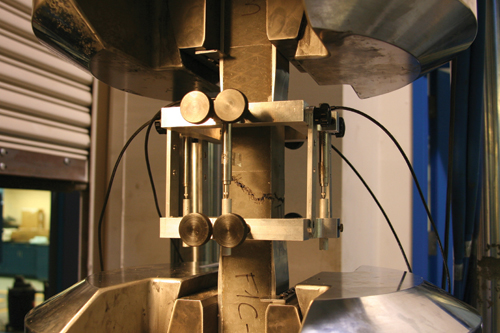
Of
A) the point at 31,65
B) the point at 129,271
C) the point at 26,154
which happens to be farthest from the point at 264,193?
the point at 31,65

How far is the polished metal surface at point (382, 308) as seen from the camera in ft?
2.11

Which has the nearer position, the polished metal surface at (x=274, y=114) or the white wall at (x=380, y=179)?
the polished metal surface at (x=274, y=114)

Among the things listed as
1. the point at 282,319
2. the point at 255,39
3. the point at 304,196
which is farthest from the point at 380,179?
the point at 282,319

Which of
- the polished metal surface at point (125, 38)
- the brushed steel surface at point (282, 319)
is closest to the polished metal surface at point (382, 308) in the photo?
the brushed steel surface at point (282, 319)

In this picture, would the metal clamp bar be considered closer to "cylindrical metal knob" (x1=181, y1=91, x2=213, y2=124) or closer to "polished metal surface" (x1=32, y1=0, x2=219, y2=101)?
"cylindrical metal knob" (x1=181, y1=91, x2=213, y2=124)

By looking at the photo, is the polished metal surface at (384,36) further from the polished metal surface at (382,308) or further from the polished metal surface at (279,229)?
the polished metal surface at (382,308)

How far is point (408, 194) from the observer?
77.0 inches

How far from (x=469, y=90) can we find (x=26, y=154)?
1.46 meters

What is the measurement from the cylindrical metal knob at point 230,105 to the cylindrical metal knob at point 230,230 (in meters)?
0.17

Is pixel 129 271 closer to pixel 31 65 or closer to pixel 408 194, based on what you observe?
pixel 31 65

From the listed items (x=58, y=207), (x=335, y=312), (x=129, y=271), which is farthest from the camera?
(x=58, y=207)

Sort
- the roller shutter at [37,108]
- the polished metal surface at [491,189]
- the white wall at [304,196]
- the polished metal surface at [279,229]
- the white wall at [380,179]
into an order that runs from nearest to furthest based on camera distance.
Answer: the polished metal surface at [279,229]
the polished metal surface at [491,189]
the roller shutter at [37,108]
the white wall at [304,196]
the white wall at [380,179]

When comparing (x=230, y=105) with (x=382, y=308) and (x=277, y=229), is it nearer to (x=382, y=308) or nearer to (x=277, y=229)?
(x=277, y=229)

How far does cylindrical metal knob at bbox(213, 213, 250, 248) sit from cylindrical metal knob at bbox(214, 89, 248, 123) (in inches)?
6.6
